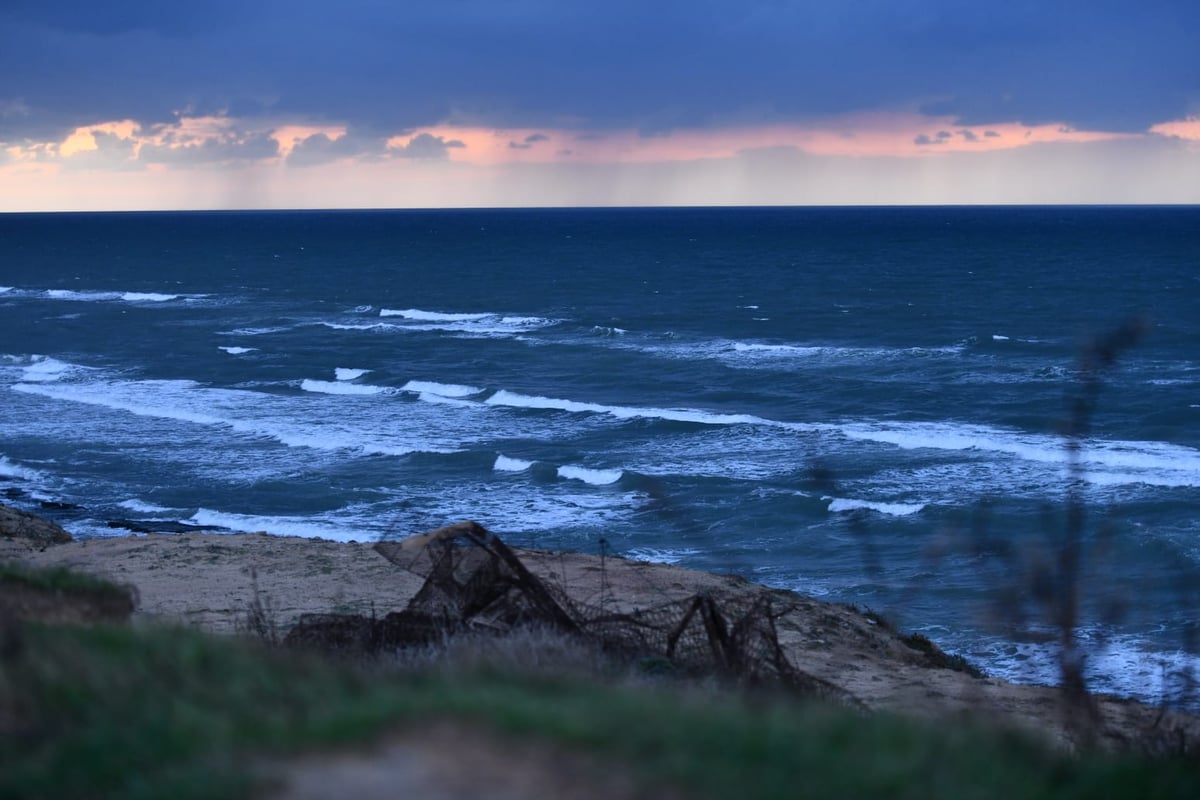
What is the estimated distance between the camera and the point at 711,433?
33.8 meters

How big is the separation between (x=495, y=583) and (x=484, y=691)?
142 inches

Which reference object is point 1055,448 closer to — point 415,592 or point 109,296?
point 415,592

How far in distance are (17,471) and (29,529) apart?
35.1 ft

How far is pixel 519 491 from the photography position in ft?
92.4

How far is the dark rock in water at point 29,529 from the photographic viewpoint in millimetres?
20172

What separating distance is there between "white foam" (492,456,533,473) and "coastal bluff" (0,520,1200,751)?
10320 millimetres

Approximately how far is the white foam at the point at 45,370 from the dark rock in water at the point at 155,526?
2174 centimetres

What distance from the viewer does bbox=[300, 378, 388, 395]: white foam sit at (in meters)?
A: 41.9

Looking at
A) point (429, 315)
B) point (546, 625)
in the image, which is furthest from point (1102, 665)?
point (429, 315)

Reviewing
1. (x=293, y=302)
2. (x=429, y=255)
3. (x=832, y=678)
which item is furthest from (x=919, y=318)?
(x=429, y=255)

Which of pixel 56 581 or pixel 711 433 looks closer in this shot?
pixel 56 581

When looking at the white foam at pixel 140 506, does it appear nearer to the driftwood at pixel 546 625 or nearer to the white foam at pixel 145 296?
the driftwood at pixel 546 625

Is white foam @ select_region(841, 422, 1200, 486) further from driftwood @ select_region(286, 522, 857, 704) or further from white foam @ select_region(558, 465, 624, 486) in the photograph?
driftwood @ select_region(286, 522, 857, 704)

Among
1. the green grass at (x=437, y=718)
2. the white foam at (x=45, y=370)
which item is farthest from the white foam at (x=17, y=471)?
the green grass at (x=437, y=718)
